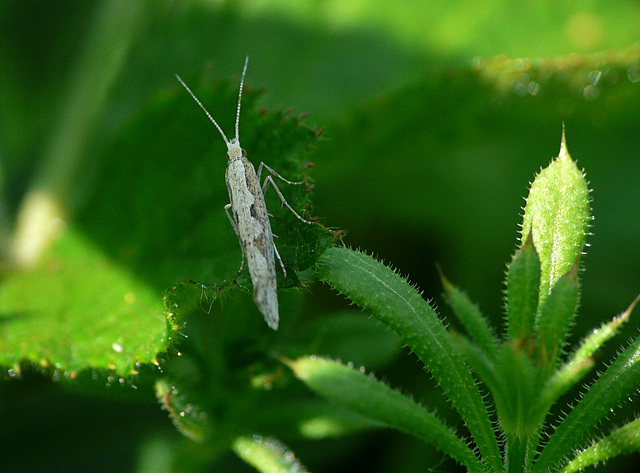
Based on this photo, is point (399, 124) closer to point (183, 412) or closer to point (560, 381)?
point (183, 412)

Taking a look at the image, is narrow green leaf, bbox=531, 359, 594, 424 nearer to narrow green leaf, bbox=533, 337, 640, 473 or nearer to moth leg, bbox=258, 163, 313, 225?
narrow green leaf, bbox=533, 337, 640, 473

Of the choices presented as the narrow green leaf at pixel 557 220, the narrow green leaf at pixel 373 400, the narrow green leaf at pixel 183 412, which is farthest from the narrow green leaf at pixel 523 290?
the narrow green leaf at pixel 183 412

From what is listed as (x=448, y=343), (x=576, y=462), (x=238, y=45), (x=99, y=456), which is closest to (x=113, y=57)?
(x=238, y=45)

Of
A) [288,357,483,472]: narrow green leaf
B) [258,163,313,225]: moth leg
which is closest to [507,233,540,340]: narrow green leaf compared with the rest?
[288,357,483,472]: narrow green leaf

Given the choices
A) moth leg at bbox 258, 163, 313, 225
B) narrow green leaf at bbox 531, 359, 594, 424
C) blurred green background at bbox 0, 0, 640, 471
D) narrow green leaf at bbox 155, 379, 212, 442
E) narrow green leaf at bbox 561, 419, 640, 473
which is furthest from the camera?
blurred green background at bbox 0, 0, 640, 471

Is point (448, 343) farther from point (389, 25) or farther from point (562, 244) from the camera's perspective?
point (389, 25)

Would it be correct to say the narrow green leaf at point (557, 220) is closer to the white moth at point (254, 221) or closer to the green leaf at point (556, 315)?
the green leaf at point (556, 315)

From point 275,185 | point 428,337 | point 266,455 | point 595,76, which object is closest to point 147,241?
point 275,185
